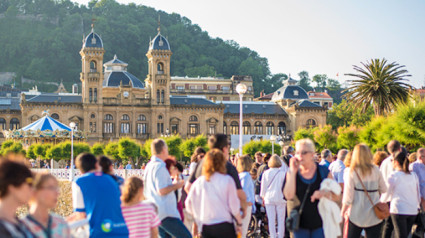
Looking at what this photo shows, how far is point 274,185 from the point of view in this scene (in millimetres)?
13375

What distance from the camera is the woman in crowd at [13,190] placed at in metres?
5.75

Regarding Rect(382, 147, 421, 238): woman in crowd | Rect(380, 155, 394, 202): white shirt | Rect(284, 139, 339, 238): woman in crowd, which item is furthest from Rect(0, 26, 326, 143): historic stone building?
Rect(284, 139, 339, 238): woman in crowd

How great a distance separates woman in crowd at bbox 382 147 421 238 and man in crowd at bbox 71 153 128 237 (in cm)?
519

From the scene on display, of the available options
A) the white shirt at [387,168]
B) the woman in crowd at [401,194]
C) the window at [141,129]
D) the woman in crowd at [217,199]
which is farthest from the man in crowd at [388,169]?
the window at [141,129]

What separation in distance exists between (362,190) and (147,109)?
230 feet

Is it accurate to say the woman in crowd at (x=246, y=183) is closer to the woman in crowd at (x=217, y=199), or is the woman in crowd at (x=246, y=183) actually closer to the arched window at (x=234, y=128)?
the woman in crowd at (x=217, y=199)

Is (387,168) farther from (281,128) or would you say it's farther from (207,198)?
(281,128)

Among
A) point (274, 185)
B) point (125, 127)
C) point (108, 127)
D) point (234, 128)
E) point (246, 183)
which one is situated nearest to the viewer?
point (246, 183)

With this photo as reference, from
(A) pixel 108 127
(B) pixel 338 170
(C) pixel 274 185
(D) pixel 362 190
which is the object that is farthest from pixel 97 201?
(A) pixel 108 127

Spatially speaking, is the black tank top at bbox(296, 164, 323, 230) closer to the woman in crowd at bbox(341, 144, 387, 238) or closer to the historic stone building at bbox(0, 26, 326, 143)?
the woman in crowd at bbox(341, 144, 387, 238)

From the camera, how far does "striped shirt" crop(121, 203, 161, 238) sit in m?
8.19

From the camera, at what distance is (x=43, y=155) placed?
53.8 meters

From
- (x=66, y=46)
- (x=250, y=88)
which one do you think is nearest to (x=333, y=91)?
(x=250, y=88)

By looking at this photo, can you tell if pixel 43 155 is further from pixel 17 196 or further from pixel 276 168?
pixel 17 196
